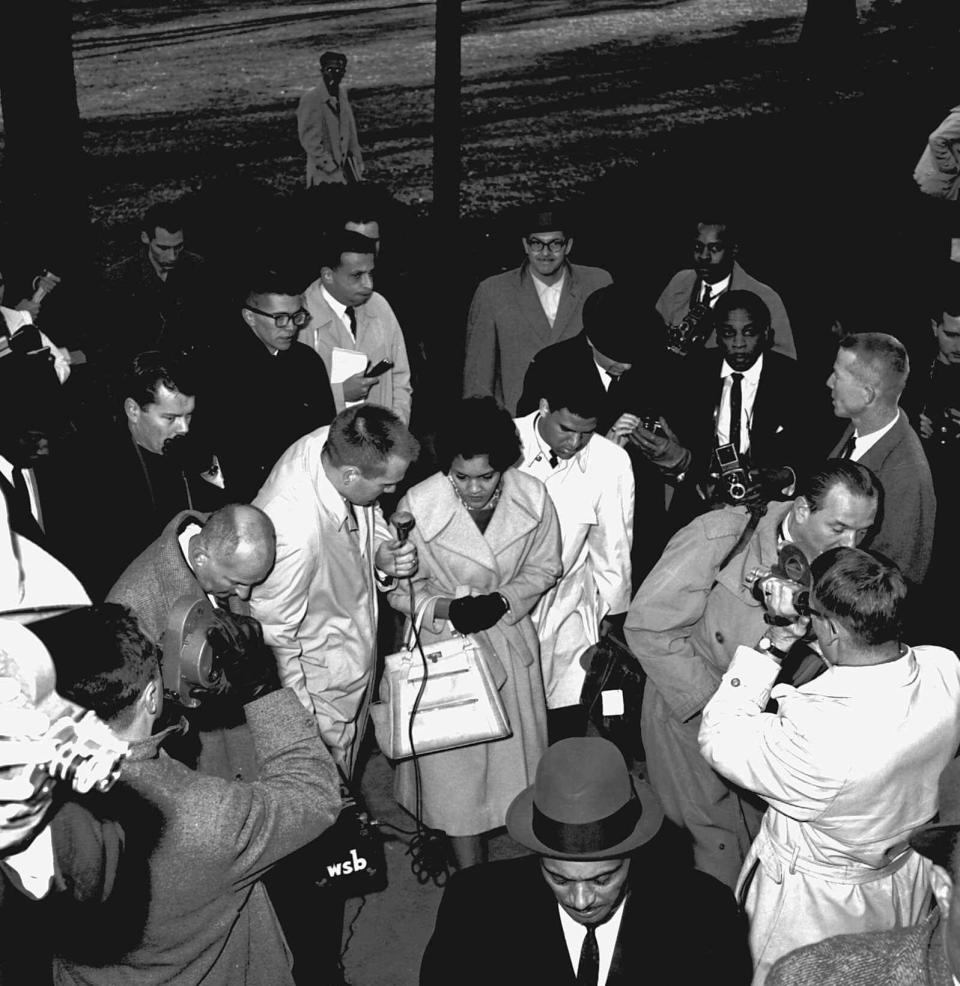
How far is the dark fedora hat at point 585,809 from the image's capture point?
115 inches

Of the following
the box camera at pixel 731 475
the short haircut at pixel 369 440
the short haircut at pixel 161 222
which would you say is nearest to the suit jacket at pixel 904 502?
the box camera at pixel 731 475

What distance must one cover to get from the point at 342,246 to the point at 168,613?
2897 mm

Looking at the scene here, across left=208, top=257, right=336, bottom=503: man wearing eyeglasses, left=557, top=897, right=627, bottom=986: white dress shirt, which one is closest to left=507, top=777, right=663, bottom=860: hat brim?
left=557, top=897, right=627, bottom=986: white dress shirt

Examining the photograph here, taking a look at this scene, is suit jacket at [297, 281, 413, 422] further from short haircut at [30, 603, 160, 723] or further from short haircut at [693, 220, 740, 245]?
short haircut at [30, 603, 160, 723]

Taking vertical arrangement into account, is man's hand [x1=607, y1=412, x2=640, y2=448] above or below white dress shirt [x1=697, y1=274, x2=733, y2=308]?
below

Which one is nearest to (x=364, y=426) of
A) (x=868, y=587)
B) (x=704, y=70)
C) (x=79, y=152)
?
(x=868, y=587)

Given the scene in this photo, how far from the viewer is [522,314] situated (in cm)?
658

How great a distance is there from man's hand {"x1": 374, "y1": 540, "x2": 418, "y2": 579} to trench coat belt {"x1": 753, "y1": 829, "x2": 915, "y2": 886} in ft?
5.56

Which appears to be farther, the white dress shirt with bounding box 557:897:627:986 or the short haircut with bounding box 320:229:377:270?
the short haircut with bounding box 320:229:377:270

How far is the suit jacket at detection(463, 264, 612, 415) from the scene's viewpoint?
6.58 metres

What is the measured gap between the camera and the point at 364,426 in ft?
14.6

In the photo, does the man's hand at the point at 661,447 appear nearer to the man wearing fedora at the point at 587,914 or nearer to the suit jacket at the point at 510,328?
the suit jacket at the point at 510,328

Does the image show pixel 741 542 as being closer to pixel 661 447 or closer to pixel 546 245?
pixel 661 447

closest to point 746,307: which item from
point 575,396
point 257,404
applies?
point 575,396
